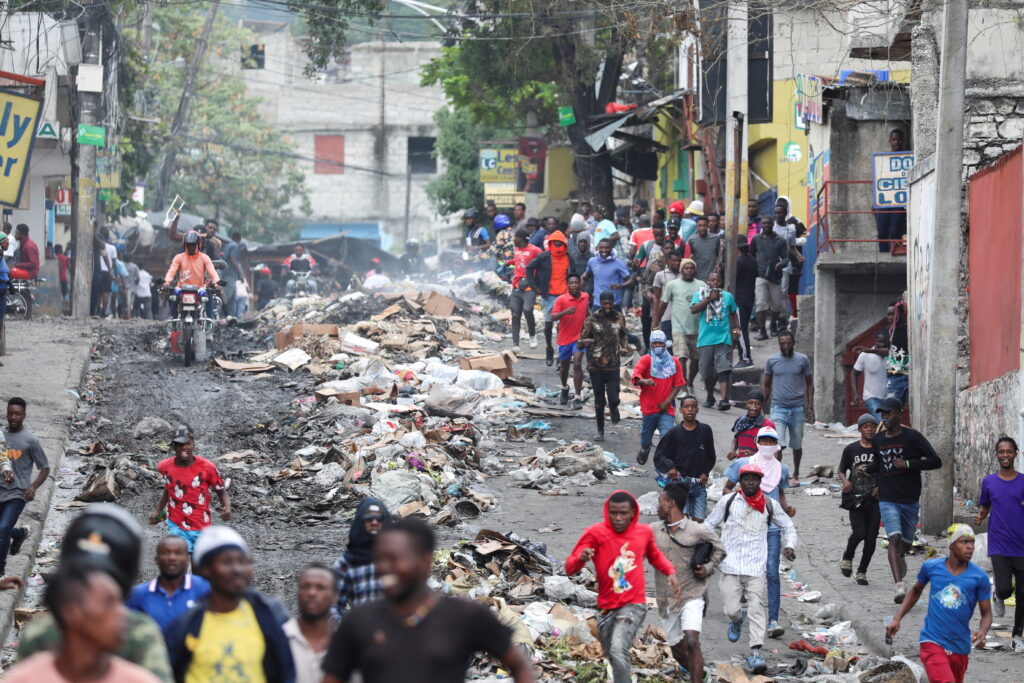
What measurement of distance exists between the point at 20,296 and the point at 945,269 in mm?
16504

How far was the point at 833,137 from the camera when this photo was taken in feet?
68.4

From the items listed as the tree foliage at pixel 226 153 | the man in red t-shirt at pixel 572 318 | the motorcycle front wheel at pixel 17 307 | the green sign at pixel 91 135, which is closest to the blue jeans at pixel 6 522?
the man in red t-shirt at pixel 572 318

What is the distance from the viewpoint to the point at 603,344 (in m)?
15.9

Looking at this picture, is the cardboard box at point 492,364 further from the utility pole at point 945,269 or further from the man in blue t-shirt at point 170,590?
the man in blue t-shirt at point 170,590

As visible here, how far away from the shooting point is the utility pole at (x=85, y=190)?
26672 millimetres

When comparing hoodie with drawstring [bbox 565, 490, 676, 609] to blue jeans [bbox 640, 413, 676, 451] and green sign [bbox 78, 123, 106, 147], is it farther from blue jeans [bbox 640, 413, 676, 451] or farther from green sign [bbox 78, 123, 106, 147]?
green sign [bbox 78, 123, 106, 147]

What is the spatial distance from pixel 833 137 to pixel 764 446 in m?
10.8

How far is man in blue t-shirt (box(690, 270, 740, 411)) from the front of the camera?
1722 cm

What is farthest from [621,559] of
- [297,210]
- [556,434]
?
[297,210]

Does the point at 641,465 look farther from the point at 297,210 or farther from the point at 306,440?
the point at 297,210

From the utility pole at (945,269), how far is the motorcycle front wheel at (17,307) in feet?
52.7

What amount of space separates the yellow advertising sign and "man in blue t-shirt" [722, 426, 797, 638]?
6924 millimetres

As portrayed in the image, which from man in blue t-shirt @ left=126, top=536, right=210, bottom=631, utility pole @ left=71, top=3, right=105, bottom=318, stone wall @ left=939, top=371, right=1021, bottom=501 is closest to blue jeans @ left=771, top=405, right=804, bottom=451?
stone wall @ left=939, top=371, right=1021, bottom=501

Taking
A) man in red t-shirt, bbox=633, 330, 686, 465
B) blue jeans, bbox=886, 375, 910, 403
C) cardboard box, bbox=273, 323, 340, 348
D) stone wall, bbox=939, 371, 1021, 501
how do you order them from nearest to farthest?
stone wall, bbox=939, 371, 1021, 501 < man in red t-shirt, bbox=633, 330, 686, 465 < blue jeans, bbox=886, 375, 910, 403 < cardboard box, bbox=273, 323, 340, 348
